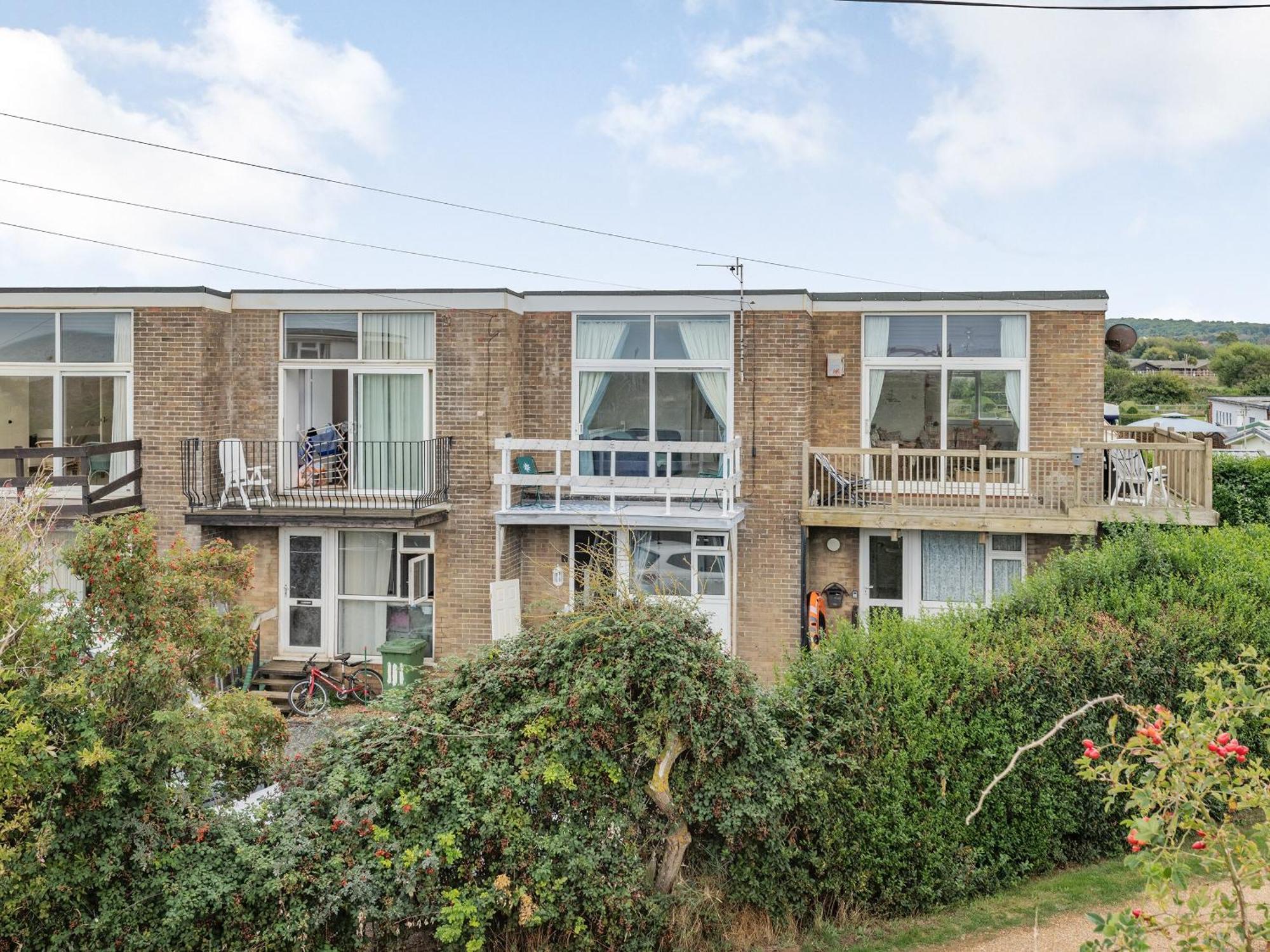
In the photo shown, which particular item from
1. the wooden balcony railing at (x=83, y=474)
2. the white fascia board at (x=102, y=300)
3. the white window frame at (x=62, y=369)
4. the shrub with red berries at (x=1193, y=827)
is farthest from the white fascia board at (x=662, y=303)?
the shrub with red berries at (x=1193, y=827)

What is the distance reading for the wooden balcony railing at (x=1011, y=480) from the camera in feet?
42.9

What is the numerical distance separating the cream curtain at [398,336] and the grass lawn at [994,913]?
1007 cm

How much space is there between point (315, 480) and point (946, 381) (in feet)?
31.5

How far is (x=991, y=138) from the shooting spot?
59.9ft

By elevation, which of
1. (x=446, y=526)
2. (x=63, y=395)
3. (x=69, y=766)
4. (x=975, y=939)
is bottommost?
(x=975, y=939)

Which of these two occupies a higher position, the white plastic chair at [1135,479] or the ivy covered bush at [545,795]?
the white plastic chair at [1135,479]

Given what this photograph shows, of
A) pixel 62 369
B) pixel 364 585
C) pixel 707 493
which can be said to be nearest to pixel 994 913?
pixel 707 493

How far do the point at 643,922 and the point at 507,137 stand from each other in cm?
1374

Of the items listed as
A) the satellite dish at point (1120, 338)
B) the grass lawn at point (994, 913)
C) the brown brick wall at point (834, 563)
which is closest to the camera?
the grass lawn at point (994, 913)

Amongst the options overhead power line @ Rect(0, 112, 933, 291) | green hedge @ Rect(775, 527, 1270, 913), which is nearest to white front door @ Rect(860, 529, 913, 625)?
overhead power line @ Rect(0, 112, 933, 291)

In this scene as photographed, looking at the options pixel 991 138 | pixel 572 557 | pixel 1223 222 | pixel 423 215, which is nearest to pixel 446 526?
pixel 572 557

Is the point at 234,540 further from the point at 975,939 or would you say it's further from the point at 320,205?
the point at 975,939

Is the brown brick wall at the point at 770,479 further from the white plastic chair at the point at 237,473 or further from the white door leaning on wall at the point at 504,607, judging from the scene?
the white plastic chair at the point at 237,473

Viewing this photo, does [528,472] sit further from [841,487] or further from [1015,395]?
[1015,395]
